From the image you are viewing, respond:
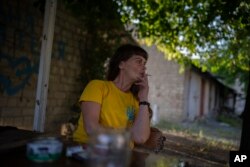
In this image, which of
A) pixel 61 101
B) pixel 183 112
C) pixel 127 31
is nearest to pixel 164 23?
pixel 127 31

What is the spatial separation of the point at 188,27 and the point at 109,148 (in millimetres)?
8238

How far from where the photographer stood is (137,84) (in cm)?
303

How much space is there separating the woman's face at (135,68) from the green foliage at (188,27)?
407 centimetres

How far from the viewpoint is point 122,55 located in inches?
120

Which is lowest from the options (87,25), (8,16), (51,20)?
(51,20)

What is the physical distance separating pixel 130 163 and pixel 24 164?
0.61 m

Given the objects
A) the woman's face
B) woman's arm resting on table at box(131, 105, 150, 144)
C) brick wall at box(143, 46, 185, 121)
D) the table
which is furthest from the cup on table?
brick wall at box(143, 46, 185, 121)

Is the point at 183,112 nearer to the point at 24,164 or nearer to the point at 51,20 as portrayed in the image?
the point at 51,20

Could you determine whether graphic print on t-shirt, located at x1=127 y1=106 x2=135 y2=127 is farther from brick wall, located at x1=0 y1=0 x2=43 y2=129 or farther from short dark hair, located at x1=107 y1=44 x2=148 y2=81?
brick wall, located at x1=0 y1=0 x2=43 y2=129

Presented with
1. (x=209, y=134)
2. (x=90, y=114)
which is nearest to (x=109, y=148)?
(x=90, y=114)

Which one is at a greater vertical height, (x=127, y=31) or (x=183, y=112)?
(x=127, y=31)

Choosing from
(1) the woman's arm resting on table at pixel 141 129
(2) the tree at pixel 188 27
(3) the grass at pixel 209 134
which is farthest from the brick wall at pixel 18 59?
(3) the grass at pixel 209 134

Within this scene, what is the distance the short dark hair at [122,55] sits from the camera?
9.83 ft

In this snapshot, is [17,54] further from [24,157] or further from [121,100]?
[24,157]
